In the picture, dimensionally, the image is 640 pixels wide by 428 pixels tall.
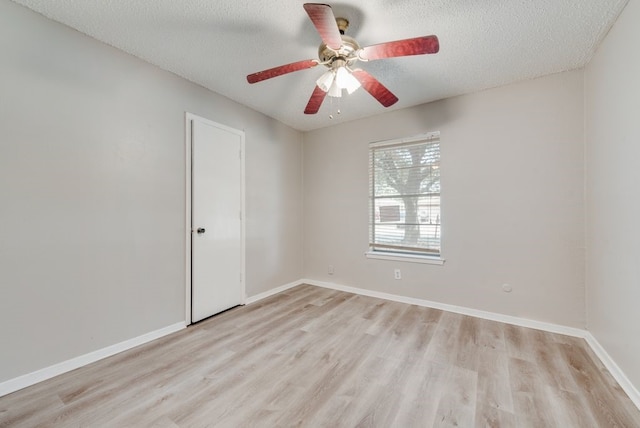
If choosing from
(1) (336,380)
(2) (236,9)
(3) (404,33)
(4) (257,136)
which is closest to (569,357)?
(1) (336,380)

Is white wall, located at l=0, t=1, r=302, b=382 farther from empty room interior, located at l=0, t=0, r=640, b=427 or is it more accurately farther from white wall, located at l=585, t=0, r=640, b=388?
white wall, located at l=585, t=0, r=640, b=388

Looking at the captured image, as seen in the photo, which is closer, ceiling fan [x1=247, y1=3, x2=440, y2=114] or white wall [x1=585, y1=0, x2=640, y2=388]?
ceiling fan [x1=247, y1=3, x2=440, y2=114]

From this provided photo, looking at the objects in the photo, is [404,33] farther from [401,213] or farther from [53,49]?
[53,49]

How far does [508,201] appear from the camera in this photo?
112 inches

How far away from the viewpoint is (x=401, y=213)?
357 centimetres

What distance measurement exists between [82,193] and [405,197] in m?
3.36

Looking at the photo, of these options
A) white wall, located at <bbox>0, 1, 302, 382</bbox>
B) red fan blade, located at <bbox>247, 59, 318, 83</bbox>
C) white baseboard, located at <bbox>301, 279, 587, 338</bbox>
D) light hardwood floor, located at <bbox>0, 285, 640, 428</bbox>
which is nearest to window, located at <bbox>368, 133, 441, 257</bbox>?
white baseboard, located at <bbox>301, 279, 587, 338</bbox>

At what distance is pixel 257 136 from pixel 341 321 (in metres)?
2.64

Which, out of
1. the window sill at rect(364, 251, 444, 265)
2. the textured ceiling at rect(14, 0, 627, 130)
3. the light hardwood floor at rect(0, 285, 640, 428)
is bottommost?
the light hardwood floor at rect(0, 285, 640, 428)

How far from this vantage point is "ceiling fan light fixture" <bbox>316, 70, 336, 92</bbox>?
203 cm

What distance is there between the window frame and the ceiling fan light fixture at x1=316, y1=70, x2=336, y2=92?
1755mm

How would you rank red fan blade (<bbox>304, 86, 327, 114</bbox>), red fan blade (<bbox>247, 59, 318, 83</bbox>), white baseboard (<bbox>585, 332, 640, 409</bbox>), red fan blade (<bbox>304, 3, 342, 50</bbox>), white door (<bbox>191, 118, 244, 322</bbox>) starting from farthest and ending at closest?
white door (<bbox>191, 118, 244, 322</bbox>) → red fan blade (<bbox>304, 86, 327, 114</bbox>) → red fan blade (<bbox>247, 59, 318, 83</bbox>) → white baseboard (<bbox>585, 332, 640, 409</bbox>) → red fan blade (<bbox>304, 3, 342, 50</bbox>)

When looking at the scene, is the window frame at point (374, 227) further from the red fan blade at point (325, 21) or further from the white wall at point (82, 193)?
the white wall at point (82, 193)

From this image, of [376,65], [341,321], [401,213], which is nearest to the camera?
[376,65]
